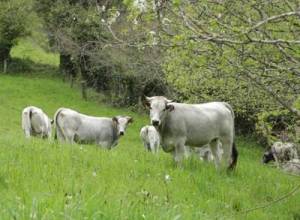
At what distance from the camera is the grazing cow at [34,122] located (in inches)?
762

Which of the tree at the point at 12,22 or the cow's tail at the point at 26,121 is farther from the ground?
the tree at the point at 12,22

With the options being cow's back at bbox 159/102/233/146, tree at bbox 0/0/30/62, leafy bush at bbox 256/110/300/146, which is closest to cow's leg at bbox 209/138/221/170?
cow's back at bbox 159/102/233/146

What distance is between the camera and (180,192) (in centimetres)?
986

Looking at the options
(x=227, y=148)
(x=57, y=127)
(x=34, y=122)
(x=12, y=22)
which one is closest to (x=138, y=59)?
(x=12, y=22)

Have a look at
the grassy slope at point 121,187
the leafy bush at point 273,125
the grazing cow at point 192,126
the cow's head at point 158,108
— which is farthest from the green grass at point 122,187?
the leafy bush at point 273,125

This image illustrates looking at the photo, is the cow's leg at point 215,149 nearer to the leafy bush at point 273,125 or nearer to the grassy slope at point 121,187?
the grassy slope at point 121,187

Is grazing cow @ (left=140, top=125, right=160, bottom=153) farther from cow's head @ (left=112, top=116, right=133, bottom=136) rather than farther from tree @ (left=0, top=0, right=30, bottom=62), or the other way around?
tree @ (left=0, top=0, right=30, bottom=62)

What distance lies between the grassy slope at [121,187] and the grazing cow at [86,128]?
5.24m

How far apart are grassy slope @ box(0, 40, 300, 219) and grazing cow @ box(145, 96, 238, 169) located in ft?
1.40

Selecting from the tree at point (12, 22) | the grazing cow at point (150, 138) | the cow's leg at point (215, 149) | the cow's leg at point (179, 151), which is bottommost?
the grazing cow at point (150, 138)

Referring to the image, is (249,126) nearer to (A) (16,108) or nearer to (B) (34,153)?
(A) (16,108)

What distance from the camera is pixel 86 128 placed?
18.5 m

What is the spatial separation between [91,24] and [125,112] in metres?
7.58

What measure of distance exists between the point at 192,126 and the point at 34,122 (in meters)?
7.95
